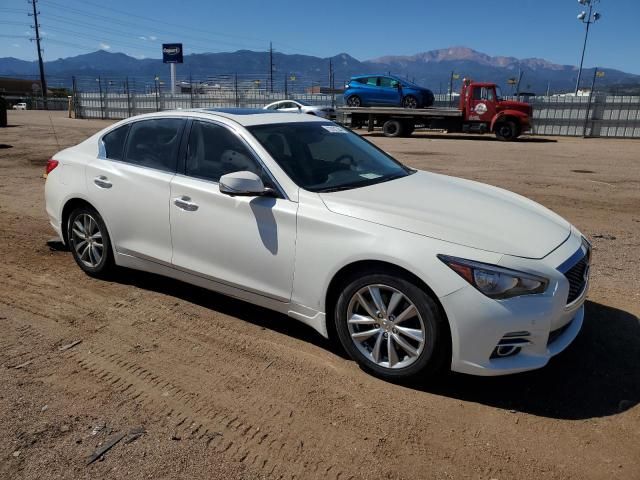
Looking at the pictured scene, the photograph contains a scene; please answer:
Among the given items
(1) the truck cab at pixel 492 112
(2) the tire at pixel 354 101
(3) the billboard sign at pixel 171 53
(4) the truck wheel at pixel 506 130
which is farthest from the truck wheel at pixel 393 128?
(3) the billboard sign at pixel 171 53

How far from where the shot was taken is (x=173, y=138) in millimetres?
4344

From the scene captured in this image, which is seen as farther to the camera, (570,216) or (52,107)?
(52,107)

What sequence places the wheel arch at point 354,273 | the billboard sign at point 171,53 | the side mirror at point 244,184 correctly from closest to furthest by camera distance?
the wheel arch at point 354,273, the side mirror at point 244,184, the billboard sign at point 171,53

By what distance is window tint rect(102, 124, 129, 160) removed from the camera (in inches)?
187

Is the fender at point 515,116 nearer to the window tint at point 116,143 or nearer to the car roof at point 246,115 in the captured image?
the car roof at point 246,115

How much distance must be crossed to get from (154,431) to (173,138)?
2416mm

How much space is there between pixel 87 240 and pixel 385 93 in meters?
23.6

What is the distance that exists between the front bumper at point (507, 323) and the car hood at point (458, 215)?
0.20 m

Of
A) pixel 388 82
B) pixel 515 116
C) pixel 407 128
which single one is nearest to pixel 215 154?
pixel 515 116

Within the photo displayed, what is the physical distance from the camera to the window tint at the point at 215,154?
12.9 ft

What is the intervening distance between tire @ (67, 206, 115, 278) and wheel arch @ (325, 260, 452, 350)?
2350 mm

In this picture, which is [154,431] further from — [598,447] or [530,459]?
[598,447]

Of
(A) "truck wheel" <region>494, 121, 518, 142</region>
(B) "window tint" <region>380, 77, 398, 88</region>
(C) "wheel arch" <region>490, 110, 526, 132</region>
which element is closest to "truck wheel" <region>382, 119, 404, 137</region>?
(B) "window tint" <region>380, 77, 398, 88</region>

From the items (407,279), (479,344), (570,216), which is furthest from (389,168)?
(570,216)
